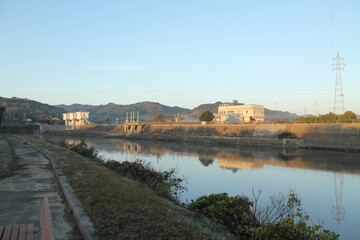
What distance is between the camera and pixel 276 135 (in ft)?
181

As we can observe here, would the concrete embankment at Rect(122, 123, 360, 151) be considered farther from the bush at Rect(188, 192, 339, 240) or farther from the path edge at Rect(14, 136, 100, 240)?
the path edge at Rect(14, 136, 100, 240)

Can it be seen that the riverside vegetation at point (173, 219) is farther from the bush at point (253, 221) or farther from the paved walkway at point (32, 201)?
the paved walkway at point (32, 201)

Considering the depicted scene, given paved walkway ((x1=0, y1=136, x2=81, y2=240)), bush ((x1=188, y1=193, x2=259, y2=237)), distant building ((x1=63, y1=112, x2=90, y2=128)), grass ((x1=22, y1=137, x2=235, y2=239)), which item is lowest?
bush ((x1=188, y1=193, x2=259, y2=237))

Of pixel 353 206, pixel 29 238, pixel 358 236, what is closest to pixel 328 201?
pixel 353 206

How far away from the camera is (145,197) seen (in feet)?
27.3

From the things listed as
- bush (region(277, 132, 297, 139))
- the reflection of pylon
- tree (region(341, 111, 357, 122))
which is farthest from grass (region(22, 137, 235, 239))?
tree (region(341, 111, 357, 122))

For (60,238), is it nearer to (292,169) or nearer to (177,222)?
(177,222)

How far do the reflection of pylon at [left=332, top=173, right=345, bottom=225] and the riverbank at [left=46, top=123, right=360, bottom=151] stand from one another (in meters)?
23.2

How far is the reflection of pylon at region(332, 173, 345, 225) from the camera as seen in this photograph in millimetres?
12198

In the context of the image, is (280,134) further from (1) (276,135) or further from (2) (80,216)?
(2) (80,216)

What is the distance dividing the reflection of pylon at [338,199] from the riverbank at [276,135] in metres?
23.2

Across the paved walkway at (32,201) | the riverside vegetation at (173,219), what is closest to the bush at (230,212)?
the riverside vegetation at (173,219)

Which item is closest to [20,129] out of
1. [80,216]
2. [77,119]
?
[77,119]

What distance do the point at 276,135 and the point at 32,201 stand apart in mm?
51546
